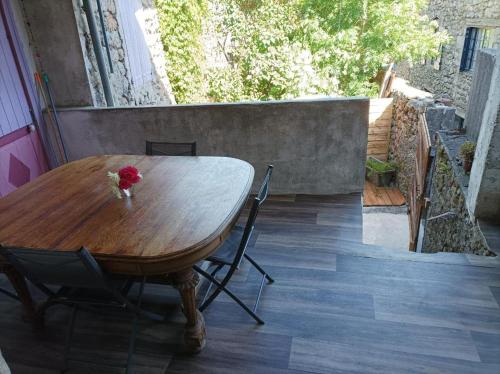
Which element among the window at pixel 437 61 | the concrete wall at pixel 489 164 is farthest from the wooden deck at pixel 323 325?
the window at pixel 437 61

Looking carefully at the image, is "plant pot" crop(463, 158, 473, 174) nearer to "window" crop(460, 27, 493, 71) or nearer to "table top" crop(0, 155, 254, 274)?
"table top" crop(0, 155, 254, 274)

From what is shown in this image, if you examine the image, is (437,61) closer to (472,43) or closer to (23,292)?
(472,43)

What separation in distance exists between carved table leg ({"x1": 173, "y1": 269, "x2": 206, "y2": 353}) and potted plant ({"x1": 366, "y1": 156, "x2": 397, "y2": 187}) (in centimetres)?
608

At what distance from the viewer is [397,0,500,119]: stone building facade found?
259 inches

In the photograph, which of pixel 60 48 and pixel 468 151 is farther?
pixel 60 48

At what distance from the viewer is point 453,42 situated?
7926 millimetres

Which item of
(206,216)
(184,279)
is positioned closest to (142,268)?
(184,279)

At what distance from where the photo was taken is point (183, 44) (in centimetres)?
603

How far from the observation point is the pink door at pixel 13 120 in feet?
10.00

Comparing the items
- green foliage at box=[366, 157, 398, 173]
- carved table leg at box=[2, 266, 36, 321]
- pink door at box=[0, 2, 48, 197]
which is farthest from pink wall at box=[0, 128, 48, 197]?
green foliage at box=[366, 157, 398, 173]

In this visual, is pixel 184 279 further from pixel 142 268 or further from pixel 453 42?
pixel 453 42

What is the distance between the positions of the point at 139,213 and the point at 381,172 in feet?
20.6

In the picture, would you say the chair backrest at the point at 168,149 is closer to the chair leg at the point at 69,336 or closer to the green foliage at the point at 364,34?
the chair leg at the point at 69,336

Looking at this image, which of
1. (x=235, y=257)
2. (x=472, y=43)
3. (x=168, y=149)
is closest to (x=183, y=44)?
(x=168, y=149)
